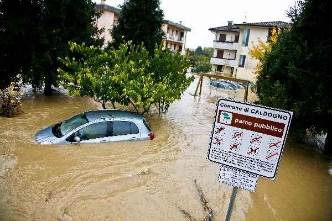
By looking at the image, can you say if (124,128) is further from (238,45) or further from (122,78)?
(238,45)

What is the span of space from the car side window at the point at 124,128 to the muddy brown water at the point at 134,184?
365 millimetres

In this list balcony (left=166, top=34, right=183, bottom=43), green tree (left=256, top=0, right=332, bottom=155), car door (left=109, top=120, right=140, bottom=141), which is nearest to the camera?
car door (left=109, top=120, right=140, bottom=141)

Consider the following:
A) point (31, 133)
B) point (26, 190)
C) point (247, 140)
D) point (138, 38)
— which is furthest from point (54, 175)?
point (138, 38)

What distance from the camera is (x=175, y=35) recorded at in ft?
180

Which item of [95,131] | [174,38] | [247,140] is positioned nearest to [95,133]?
[95,131]

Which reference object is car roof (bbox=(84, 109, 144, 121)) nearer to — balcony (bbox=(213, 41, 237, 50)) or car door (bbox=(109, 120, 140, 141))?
car door (bbox=(109, 120, 140, 141))

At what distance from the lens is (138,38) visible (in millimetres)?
19766

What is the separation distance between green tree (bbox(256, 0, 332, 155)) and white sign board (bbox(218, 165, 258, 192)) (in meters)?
7.59

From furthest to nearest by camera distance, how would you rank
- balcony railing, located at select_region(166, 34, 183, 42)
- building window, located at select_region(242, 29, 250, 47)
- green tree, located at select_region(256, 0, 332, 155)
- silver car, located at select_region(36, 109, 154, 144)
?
balcony railing, located at select_region(166, 34, 183, 42), building window, located at select_region(242, 29, 250, 47), green tree, located at select_region(256, 0, 332, 155), silver car, located at select_region(36, 109, 154, 144)

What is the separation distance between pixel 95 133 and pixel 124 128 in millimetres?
971

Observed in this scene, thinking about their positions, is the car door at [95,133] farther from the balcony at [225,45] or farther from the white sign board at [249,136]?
the balcony at [225,45]

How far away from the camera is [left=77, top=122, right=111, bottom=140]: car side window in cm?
856

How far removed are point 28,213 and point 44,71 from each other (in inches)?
411

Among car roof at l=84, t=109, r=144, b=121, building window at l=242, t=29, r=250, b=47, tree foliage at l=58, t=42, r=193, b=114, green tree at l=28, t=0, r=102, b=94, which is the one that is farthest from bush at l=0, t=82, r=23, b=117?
building window at l=242, t=29, r=250, b=47
